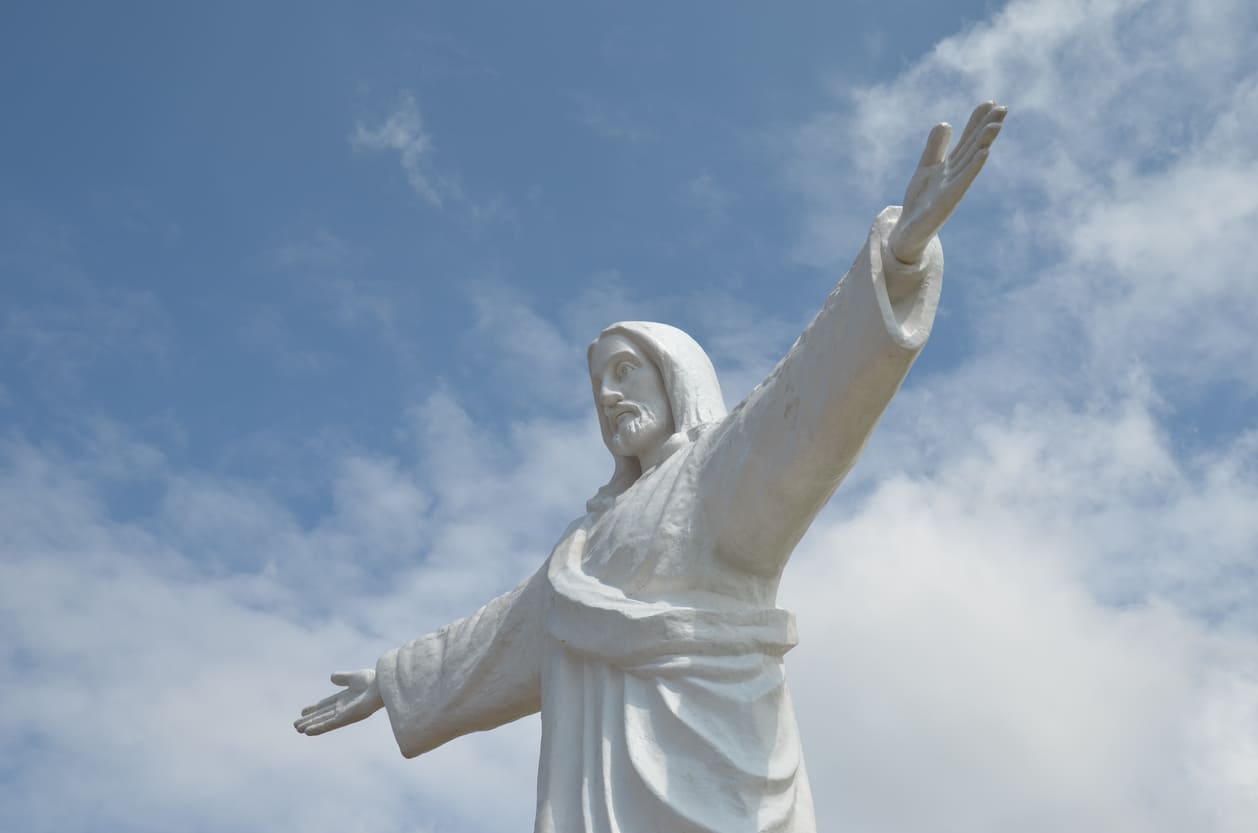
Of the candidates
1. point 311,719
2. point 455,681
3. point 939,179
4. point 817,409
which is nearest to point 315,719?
point 311,719

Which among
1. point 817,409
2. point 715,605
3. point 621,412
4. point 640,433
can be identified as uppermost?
point 621,412

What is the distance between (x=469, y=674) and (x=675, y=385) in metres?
1.55

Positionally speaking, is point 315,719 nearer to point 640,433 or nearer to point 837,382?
point 640,433

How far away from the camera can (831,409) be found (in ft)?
16.4

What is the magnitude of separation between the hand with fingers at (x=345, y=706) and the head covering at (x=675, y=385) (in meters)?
1.38

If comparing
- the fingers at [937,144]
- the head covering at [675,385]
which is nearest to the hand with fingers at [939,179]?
the fingers at [937,144]

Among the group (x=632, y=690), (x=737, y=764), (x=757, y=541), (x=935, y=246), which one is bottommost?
(x=737, y=764)

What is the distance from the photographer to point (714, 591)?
5371 millimetres

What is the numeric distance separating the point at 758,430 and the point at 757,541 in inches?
16.9

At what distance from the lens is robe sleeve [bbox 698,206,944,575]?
489cm

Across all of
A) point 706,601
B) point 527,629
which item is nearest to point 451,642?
point 527,629

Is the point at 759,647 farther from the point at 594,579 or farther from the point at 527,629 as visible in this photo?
the point at 527,629

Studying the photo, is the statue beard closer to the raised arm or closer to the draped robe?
the draped robe

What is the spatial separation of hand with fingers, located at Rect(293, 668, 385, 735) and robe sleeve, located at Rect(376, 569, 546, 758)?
79mm
